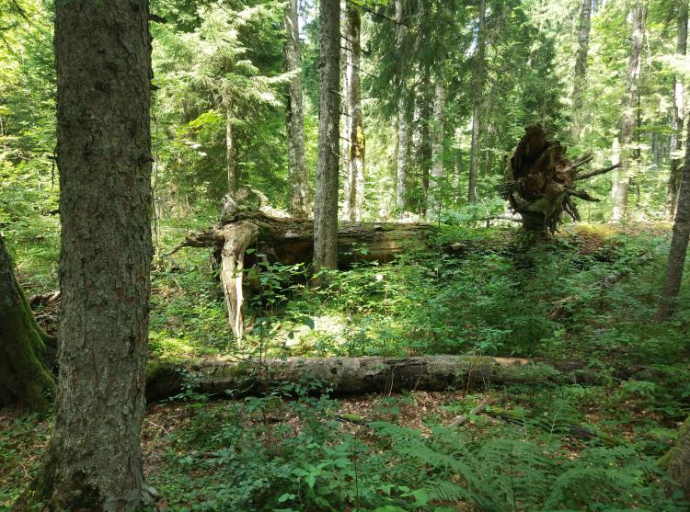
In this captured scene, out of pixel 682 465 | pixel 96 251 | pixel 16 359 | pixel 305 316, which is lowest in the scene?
pixel 16 359

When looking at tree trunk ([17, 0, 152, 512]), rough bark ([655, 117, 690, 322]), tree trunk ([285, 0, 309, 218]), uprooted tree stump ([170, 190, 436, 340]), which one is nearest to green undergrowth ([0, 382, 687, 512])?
tree trunk ([17, 0, 152, 512])

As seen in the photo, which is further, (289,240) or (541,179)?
(289,240)

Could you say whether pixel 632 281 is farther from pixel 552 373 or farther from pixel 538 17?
pixel 538 17

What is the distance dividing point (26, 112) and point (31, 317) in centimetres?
1651

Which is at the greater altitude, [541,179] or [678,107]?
[678,107]

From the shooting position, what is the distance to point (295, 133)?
1257 centimetres

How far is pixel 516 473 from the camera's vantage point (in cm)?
251

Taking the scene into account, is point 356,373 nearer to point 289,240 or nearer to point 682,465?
point 682,465

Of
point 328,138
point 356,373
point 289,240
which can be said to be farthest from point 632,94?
point 356,373

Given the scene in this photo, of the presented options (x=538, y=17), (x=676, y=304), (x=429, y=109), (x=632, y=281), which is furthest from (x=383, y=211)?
(x=538, y=17)

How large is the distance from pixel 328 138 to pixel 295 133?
541 cm

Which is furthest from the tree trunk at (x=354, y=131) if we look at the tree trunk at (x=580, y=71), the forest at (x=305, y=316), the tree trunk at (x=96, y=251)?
the tree trunk at (x=580, y=71)

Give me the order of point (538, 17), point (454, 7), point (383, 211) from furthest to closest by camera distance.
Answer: point (538, 17) → point (383, 211) → point (454, 7)

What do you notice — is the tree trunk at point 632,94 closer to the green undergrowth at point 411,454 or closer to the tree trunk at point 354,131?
the tree trunk at point 354,131
